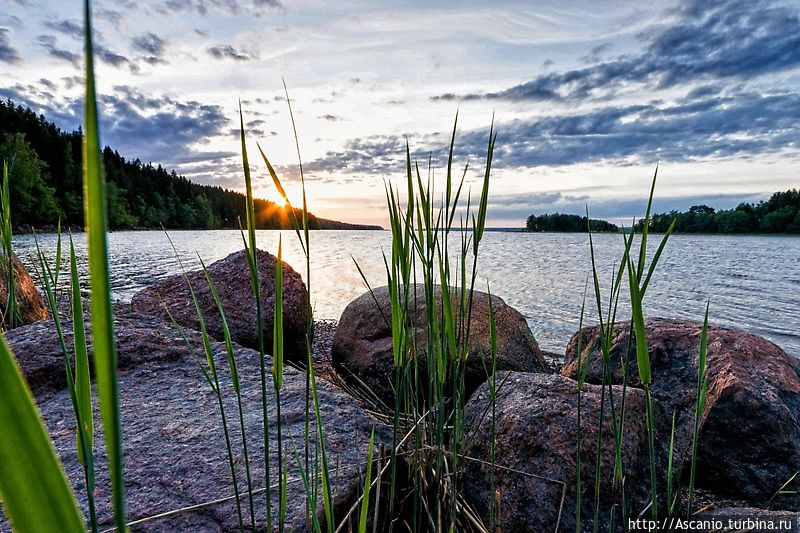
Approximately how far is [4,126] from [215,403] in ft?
222

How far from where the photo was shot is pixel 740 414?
3.06 m

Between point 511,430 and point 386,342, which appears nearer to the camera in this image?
point 511,430

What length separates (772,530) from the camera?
1918mm

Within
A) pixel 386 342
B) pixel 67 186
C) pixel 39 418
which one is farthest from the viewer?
pixel 67 186

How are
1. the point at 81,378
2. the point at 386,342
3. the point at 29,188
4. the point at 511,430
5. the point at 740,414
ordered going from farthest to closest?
the point at 29,188 < the point at 386,342 < the point at 740,414 < the point at 511,430 < the point at 81,378

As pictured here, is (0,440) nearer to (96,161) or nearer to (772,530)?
(96,161)

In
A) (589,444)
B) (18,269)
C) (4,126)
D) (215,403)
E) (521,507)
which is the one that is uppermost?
(4,126)

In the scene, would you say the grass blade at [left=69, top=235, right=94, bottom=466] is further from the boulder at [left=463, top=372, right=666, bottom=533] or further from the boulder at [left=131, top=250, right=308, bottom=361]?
the boulder at [left=131, top=250, right=308, bottom=361]

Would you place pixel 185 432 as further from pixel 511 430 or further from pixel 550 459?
pixel 550 459

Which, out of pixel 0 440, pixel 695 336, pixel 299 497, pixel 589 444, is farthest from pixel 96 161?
pixel 695 336

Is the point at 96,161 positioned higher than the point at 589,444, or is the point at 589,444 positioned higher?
the point at 96,161

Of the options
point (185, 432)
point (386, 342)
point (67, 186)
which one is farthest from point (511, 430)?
point (67, 186)

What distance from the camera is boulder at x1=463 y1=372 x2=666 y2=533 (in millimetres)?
2188

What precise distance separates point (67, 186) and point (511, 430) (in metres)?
60.8
